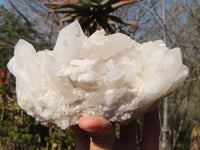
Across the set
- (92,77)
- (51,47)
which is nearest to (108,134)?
(92,77)

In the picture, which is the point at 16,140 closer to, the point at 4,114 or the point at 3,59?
the point at 4,114

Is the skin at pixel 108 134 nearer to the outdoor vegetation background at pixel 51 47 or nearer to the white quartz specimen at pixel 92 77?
the white quartz specimen at pixel 92 77

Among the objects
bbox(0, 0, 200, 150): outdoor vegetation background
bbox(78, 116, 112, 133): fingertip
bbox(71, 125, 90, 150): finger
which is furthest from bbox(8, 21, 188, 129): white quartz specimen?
bbox(0, 0, 200, 150): outdoor vegetation background

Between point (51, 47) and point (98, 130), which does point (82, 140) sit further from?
point (51, 47)

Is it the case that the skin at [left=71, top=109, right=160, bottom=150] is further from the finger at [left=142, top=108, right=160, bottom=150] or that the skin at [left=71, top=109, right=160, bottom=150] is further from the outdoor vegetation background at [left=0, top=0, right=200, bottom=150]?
the outdoor vegetation background at [left=0, top=0, right=200, bottom=150]

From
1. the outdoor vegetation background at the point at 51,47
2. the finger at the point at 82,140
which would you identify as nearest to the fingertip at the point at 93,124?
the finger at the point at 82,140

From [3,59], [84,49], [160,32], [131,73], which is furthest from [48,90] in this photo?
[3,59]
